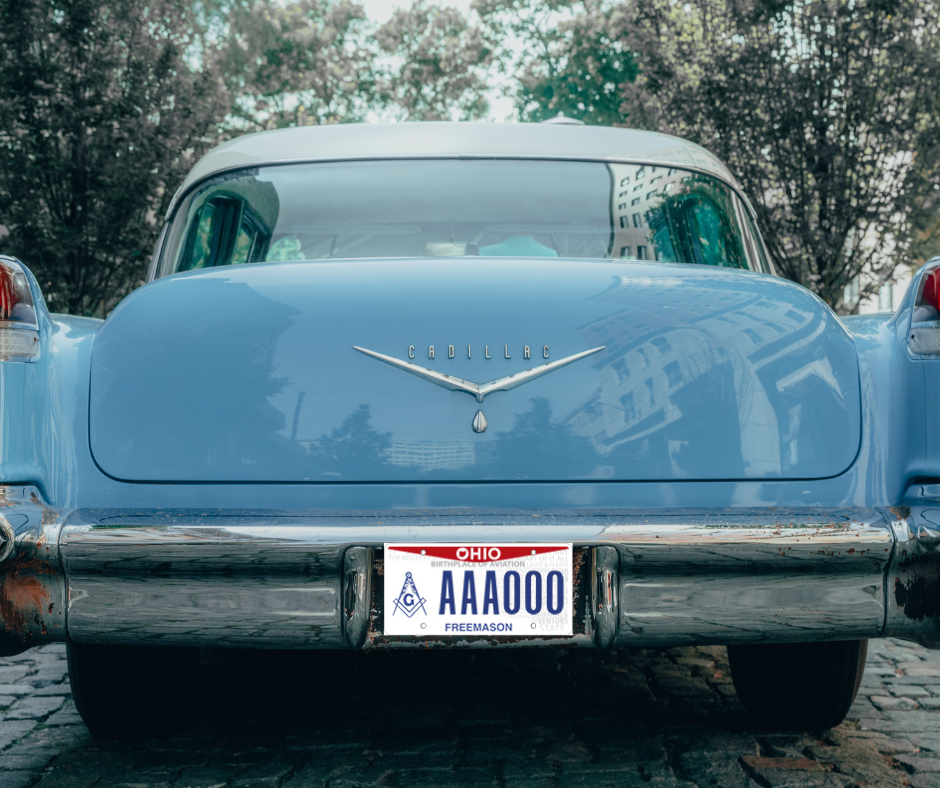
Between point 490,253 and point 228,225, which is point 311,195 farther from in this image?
point 490,253

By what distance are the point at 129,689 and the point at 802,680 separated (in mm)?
1977

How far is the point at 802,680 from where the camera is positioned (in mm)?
2979

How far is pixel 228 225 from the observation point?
327 cm

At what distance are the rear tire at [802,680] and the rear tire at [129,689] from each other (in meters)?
1.73

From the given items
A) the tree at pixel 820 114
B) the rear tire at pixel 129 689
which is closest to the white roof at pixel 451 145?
the rear tire at pixel 129 689

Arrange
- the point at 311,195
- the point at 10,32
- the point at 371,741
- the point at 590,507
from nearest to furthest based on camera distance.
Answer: the point at 590,507, the point at 371,741, the point at 311,195, the point at 10,32

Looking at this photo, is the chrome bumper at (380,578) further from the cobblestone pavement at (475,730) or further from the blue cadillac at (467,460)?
the cobblestone pavement at (475,730)

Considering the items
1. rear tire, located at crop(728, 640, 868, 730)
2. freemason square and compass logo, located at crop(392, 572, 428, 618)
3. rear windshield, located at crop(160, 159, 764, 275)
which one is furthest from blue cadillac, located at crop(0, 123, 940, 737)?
rear tire, located at crop(728, 640, 868, 730)

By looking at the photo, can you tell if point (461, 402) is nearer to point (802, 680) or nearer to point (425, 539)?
point (425, 539)

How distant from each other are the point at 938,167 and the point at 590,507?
8912 millimetres

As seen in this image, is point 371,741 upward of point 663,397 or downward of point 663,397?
downward

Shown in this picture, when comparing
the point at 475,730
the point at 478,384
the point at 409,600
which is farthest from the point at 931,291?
the point at 475,730

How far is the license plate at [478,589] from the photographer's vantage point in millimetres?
2143

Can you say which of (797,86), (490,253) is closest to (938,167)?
(797,86)
